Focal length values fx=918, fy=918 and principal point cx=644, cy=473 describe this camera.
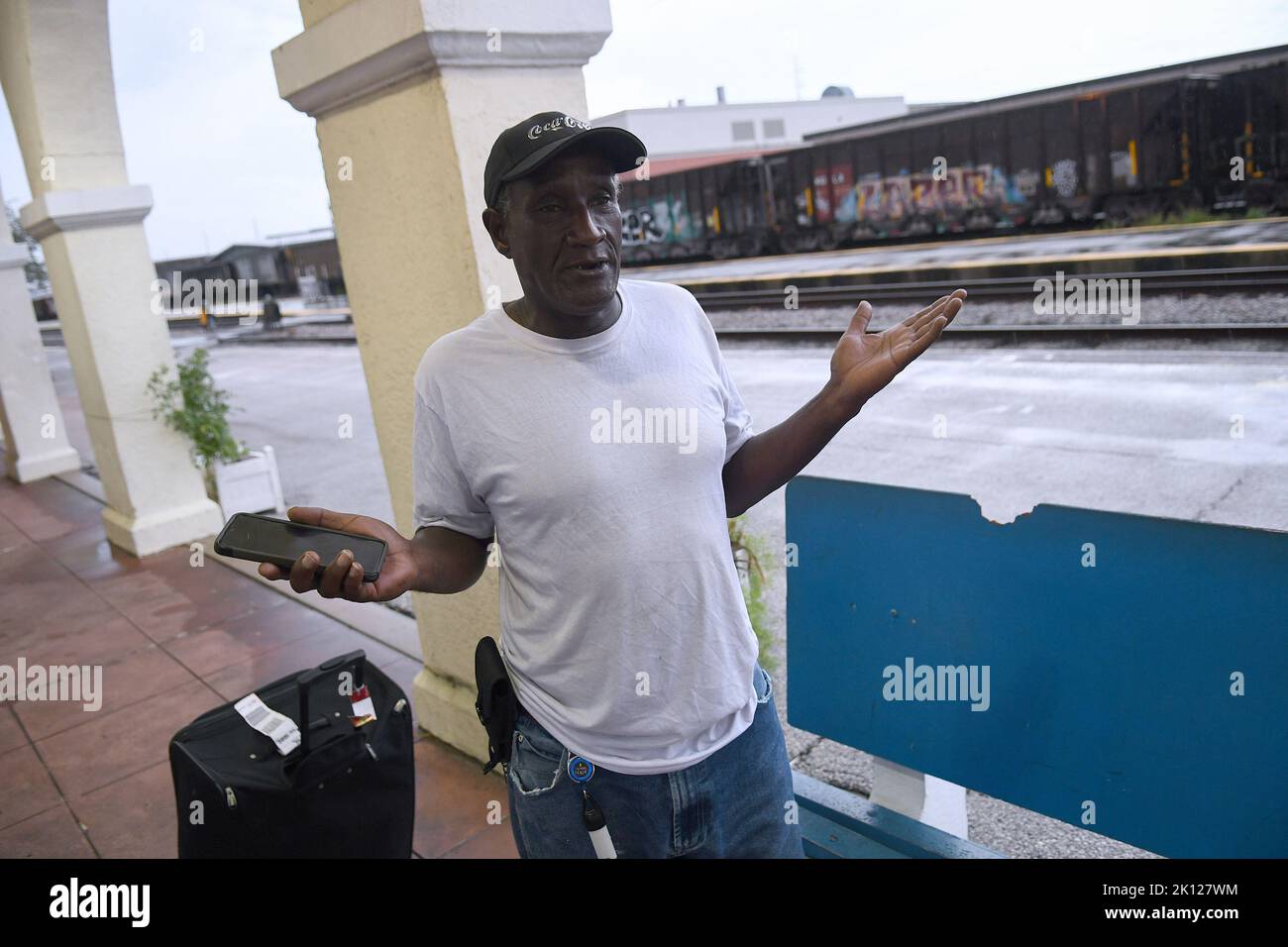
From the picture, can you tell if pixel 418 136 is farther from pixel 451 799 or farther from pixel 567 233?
pixel 451 799

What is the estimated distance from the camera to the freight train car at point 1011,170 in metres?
16.2

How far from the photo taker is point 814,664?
255cm

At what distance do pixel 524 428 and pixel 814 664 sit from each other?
4.42 ft

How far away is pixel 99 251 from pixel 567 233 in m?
6.44

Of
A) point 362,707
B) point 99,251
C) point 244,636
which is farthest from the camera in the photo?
point 99,251

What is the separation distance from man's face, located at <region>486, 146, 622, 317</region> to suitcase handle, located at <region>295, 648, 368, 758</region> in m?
1.33

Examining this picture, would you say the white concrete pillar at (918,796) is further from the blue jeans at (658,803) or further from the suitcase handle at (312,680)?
the suitcase handle at (312,680)

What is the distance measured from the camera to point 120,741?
14.0ft

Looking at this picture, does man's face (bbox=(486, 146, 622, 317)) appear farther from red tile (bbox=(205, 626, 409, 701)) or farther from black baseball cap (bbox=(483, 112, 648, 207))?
red tile (bbox=(205, 626, 409, 701))

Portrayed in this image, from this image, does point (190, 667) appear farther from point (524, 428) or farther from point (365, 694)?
point (524, 428)

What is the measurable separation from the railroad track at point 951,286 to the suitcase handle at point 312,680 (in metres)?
10.8

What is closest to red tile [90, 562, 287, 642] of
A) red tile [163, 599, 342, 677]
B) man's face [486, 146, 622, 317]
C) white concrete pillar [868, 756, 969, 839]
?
red tile [163, 599, 342, 677]

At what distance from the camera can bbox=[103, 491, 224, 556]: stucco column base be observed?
23.1ft
